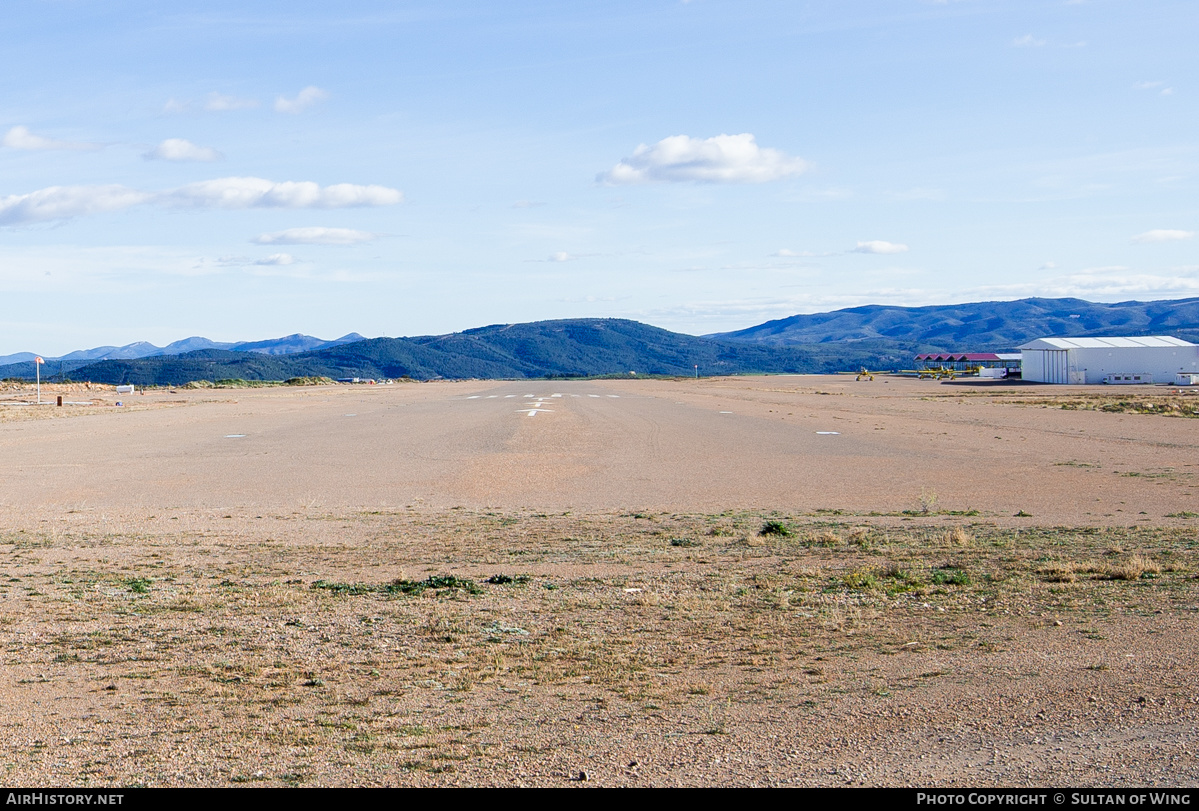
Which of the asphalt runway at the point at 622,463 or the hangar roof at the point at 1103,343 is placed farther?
the hangar roof at the point at 1103,343

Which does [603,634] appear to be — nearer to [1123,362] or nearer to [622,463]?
[622,463]

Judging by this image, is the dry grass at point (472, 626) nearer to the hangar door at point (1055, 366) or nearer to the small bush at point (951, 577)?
the small bush at point (951, 577)

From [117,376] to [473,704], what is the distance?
209717mm

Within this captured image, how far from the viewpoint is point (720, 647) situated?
703cm

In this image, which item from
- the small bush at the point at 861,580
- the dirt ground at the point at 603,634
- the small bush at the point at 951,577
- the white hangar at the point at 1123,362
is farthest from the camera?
the white hangar at the point at 1123,362

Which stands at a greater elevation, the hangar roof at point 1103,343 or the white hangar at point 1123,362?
the hangar roof at point 1103,343

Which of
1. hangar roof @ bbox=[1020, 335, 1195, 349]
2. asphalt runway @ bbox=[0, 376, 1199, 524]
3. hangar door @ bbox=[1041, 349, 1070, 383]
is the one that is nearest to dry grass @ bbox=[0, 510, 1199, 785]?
asphalt runway @ bbox=[0, 376, 1199, 524]

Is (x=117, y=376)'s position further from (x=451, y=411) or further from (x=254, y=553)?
(x=254, y=553)

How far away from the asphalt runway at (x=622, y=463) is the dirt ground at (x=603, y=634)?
25 centimetres

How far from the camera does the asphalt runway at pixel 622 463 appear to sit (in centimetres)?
1683

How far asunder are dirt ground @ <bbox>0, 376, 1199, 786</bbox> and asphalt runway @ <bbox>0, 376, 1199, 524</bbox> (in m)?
0.25

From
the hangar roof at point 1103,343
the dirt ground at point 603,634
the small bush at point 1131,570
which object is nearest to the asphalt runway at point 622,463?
the dirt ground at point 603,634

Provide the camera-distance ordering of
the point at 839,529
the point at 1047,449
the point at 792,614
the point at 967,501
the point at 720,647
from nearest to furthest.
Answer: the point at 720,647 < the point at 792,614 < the point at 839,529 < the point at 967,501 < the point at 1047,449
